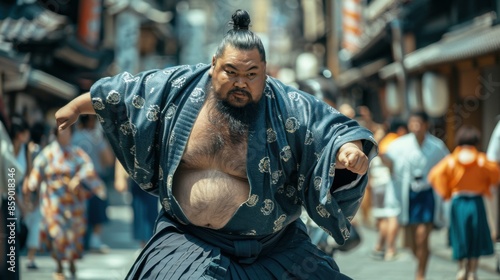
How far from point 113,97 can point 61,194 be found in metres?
5.95

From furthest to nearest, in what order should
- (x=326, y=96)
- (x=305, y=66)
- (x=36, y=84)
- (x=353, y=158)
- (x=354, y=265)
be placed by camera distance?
(x=305, y=66) < (x=36, y=84) < (x=354, y=265) < (x=326, y=96) < (x=353, y=158)

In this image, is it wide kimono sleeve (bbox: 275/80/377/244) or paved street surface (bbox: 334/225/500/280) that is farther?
paved street surface (bbox: 334/225/500/280)

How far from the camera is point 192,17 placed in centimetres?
3256

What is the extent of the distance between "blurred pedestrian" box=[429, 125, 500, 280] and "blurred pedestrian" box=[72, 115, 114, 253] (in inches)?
182

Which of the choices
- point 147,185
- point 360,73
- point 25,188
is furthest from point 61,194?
point 360,73

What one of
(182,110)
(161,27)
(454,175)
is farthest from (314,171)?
(161,27)

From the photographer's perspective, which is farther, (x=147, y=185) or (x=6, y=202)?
(x=6, y=202)

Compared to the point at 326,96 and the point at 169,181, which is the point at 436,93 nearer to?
the point at 326,96

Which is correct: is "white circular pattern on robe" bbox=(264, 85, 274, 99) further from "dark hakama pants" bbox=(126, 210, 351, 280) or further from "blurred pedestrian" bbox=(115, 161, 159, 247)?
"blurred pedestrian" bbox=(115, 161, 159, 247)

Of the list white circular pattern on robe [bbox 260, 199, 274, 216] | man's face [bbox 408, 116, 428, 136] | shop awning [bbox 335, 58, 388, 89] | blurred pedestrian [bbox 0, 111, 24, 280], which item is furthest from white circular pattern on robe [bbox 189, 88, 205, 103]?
shop awning [bbox 335, 58, 388, 89]

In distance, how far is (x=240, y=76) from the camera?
159 inches

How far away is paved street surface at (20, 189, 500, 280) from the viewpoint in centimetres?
986

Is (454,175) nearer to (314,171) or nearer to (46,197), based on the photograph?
(46,197)

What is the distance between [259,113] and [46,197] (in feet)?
20.5
